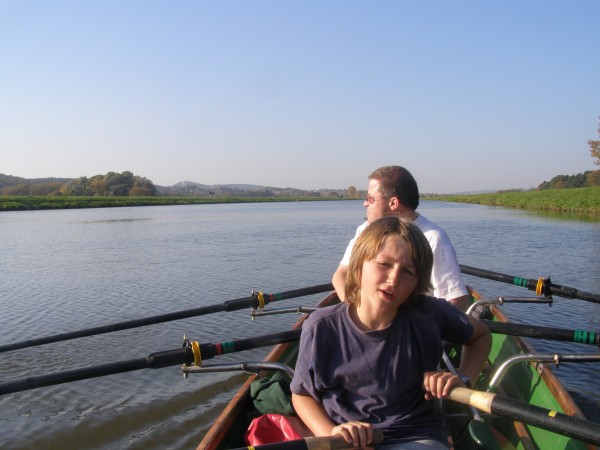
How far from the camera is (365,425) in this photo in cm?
246

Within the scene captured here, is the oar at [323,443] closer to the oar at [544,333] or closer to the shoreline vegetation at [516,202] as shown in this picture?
the oar at [544,333]

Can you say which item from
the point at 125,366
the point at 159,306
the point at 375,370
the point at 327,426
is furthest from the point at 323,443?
the point at 159,306

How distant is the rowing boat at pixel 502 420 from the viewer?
3.33 metres

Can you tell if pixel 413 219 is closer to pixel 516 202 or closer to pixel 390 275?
pixel 390 275

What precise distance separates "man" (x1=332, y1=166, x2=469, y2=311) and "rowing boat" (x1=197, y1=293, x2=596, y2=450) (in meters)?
0.67

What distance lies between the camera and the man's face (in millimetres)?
4477

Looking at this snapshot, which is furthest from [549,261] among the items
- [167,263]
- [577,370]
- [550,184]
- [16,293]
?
[550,184]

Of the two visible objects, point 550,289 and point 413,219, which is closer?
point 413,219

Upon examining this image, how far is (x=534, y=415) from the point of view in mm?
2457

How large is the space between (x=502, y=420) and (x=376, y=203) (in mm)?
1914

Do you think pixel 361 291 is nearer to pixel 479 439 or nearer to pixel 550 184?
pixel 479 439

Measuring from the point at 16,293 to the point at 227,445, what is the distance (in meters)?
10.9

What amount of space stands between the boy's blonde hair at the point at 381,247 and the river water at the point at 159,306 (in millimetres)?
3560

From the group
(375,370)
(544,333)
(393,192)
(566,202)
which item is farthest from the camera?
(566,202)
